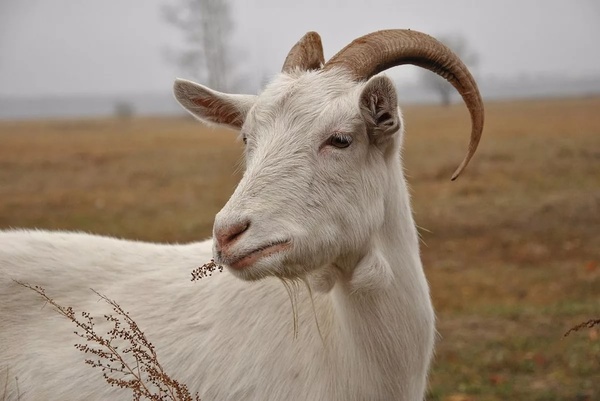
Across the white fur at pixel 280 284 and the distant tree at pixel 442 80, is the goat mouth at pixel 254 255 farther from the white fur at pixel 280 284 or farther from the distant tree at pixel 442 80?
the distant tree at pixel 442 80

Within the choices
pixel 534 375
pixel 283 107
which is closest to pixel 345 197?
pixel 283 107

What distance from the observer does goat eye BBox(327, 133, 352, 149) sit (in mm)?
3878

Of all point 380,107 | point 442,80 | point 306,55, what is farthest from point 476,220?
point 442,80

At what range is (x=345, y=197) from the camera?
12.7ft

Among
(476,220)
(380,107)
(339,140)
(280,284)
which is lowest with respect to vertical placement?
(476,220)

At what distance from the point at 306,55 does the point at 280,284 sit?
1399 mm

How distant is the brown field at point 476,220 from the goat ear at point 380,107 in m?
1.45

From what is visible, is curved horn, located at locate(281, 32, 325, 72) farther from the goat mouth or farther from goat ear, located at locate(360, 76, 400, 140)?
the goat mouth

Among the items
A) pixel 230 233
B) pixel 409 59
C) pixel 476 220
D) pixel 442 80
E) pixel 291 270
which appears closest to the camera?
pixel 230 233

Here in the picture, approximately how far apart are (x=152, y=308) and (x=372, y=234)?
1.61 meters

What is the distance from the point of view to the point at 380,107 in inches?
153

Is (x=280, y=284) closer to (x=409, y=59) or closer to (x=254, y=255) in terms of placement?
(x=254, y=255)

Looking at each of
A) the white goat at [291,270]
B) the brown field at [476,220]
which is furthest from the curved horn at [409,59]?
the brown field at [476,220]

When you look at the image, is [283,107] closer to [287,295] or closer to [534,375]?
[287,295]
